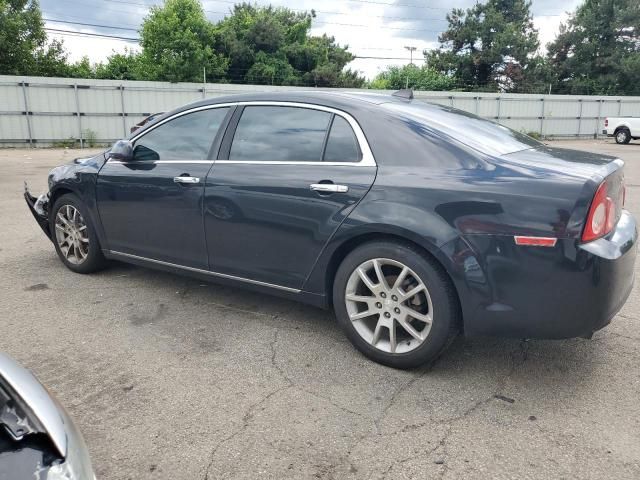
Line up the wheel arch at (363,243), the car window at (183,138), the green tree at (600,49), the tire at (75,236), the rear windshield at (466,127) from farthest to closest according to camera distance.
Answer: the green tree at (600,49) → the tire at (75,236) → the car window at (183,138) → the rear windshield at (466,127) → the wheel arch at (363,243)

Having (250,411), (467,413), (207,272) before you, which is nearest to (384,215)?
(467,413)

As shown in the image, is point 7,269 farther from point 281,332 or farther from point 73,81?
point 73,81

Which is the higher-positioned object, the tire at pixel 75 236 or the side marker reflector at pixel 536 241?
the side marker reflector at pixel 536 241

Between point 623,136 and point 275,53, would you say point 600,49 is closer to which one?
point 623,136

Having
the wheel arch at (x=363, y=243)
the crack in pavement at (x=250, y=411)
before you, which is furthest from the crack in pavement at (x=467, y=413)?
the crack in pavement at (x=250, y=411)

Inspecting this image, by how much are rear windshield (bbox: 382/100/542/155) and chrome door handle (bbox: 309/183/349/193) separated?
0.58m

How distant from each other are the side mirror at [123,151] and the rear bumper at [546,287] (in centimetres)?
276

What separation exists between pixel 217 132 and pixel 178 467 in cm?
234

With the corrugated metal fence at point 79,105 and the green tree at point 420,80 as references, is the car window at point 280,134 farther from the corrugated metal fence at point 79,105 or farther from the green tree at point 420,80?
the green tree at point 420,80

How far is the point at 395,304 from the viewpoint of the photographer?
312cm

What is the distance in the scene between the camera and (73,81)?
2000cm

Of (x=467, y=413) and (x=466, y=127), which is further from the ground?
(x=466, y=127)

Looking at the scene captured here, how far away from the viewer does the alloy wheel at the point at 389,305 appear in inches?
121

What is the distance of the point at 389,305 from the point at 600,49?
46.4 meters
